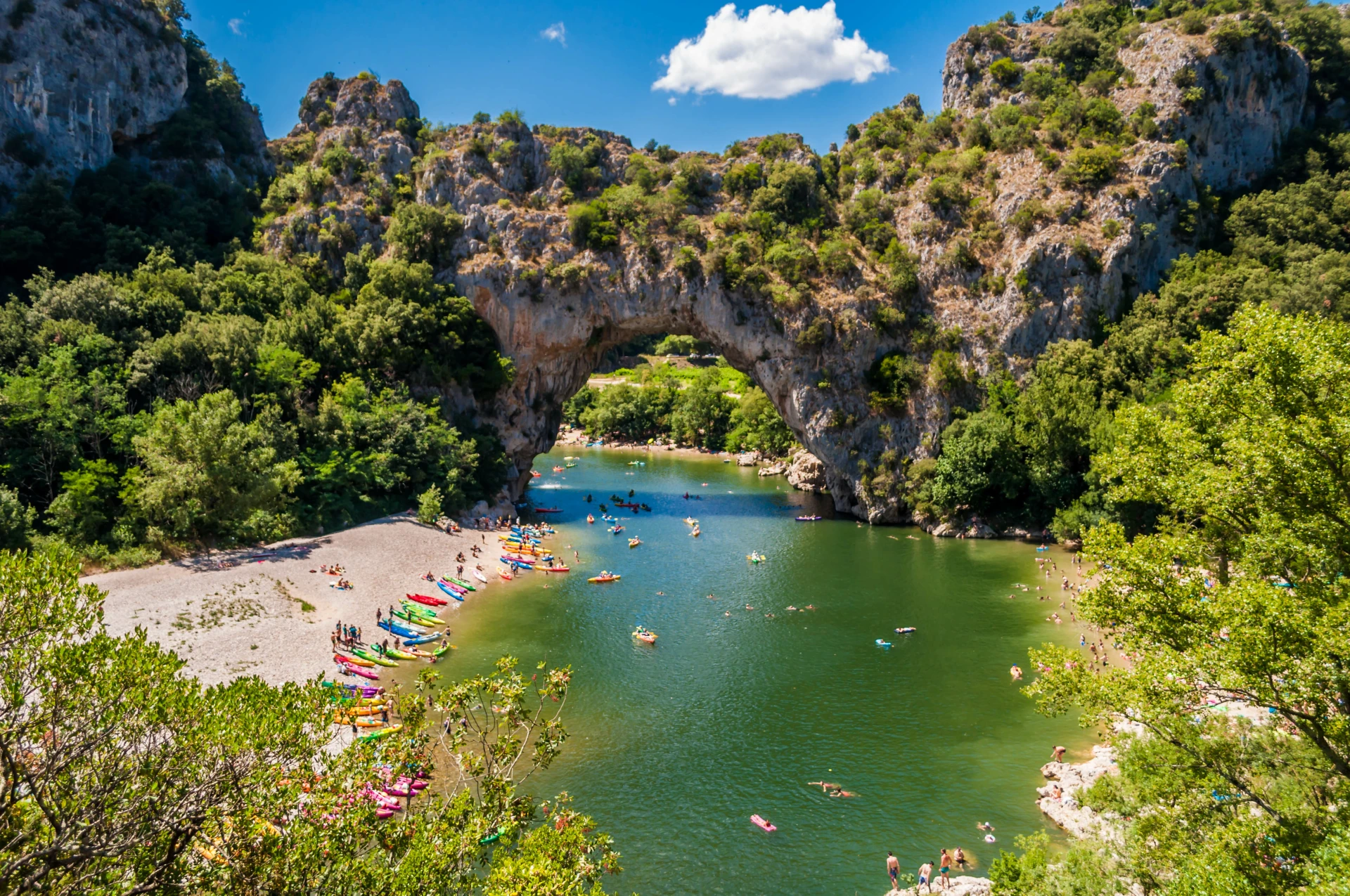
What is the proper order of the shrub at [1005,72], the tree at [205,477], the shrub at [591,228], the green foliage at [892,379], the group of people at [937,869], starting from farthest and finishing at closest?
the shrub at [1005,72]
the shrub at [591,228]
the green foliage at [892,379]
the tree at [205,477]
the group of people at [937,869]

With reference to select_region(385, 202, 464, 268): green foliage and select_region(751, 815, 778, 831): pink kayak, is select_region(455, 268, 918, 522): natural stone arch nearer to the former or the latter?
select_region(385, 202, 464, 268): green foliage

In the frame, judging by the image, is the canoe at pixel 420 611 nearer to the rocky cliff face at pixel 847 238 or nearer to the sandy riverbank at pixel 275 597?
the sandy riverbank at pixel 275 597

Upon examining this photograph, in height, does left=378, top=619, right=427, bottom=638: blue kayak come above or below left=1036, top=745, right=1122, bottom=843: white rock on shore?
above

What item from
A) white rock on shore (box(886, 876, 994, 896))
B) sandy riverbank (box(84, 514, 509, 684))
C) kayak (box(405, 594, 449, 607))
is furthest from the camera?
kayak (box(405, 594, 449, 607))

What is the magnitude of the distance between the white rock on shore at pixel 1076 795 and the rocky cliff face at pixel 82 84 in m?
74.6

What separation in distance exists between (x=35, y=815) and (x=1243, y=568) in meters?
20.3

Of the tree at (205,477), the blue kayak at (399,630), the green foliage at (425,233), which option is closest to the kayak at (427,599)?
the blue kayak at (399,630)

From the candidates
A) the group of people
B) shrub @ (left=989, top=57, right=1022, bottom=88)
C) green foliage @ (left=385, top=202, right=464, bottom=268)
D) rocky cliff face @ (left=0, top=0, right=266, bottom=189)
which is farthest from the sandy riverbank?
shrub @ (left=989, top=57, right=1022, bottom=88)

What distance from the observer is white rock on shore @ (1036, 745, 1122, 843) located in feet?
61.8

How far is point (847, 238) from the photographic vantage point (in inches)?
2382

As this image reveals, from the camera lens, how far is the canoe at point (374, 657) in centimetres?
3041

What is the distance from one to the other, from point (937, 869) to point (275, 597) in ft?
98.9

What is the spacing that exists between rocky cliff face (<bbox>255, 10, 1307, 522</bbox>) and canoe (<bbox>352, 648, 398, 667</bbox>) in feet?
104

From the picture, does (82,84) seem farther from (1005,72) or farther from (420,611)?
(1005,72)
